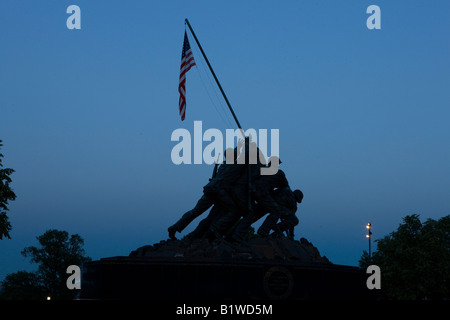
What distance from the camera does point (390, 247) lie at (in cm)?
3731

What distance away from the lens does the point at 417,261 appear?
35.3 meters

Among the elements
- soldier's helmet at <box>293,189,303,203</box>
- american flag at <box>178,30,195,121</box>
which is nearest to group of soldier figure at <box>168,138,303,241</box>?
soldier's helmet at <box>293,189,303,203</box>

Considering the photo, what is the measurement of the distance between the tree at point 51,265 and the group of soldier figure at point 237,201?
29054 mm

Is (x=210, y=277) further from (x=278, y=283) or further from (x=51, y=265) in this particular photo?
(x=51, y=265)

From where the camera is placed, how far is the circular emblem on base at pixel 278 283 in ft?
48.0

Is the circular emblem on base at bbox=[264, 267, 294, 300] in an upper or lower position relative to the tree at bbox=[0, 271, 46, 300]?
upper

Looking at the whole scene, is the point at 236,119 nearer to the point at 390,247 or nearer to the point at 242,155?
the point at 242,155

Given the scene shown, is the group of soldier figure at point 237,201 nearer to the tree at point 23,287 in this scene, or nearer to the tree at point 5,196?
the tree at point 5,196

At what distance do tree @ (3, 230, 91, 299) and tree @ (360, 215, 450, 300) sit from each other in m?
21.9

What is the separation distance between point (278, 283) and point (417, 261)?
22.8 meters

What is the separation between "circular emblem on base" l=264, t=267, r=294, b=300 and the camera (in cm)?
1464

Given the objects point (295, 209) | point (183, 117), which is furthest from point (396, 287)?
point (183, 117)

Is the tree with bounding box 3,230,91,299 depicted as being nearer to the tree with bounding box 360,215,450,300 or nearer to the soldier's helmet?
the tree with bounding box 360,215,450,300
